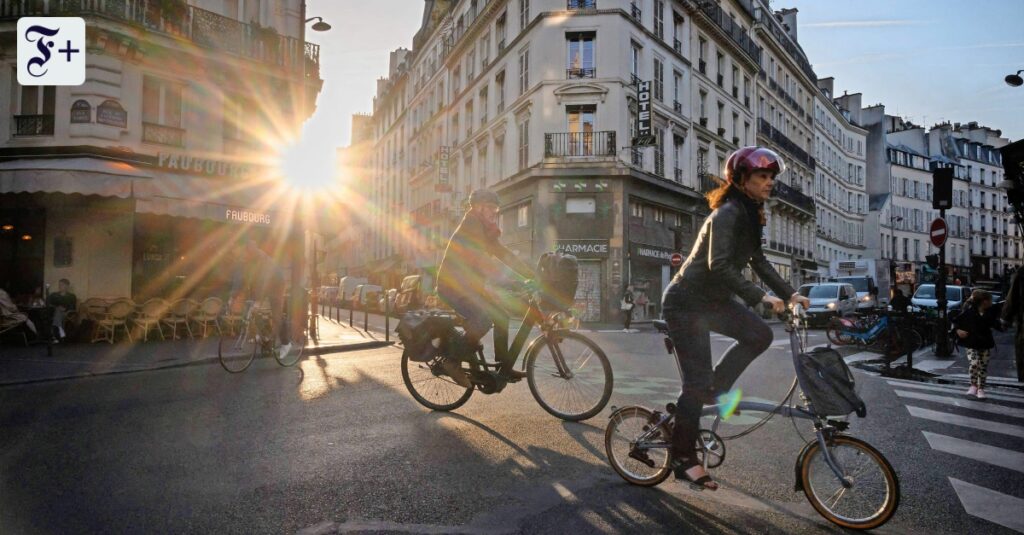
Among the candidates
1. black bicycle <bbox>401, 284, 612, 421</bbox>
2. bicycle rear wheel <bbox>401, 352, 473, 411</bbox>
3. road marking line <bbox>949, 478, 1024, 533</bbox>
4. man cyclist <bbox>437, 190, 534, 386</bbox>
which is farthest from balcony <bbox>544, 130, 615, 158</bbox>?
road marking line <bbox>949, 478, 1024, 533</bbox>

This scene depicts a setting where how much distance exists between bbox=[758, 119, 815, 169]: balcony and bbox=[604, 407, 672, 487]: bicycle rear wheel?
40.1 meters

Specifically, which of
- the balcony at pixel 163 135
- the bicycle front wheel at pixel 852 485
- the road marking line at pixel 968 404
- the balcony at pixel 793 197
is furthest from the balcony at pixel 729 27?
the bicycle front wheel at pixel 852 485

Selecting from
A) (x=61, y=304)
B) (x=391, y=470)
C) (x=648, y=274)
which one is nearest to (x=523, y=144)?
(x=648, y=274)

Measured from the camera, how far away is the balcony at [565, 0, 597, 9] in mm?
27094

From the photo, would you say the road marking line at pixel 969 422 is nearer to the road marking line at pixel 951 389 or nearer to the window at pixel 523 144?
the road marking line at pixel 951 389

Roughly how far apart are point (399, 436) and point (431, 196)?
37963 mm

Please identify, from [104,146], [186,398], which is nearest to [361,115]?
[104,146]

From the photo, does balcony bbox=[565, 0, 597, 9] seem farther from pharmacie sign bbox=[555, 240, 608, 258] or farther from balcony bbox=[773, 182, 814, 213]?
balcony bbox=[773, 182, 814, 213]

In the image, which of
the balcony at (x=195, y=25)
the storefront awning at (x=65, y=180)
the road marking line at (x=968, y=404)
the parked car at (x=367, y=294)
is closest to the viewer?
the road marking line at (x=968, y=404)

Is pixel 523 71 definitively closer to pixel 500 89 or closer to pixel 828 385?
pixel 500 89

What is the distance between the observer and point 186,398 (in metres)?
6.81

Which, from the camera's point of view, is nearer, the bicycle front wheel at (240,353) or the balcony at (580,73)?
the bicycle front wheel at (240,353)

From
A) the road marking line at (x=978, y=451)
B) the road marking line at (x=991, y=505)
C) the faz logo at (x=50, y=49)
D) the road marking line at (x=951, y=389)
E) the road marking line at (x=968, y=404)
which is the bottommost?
the road marking line at (x=951, y=389)

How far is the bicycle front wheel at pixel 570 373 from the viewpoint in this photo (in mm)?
4980
